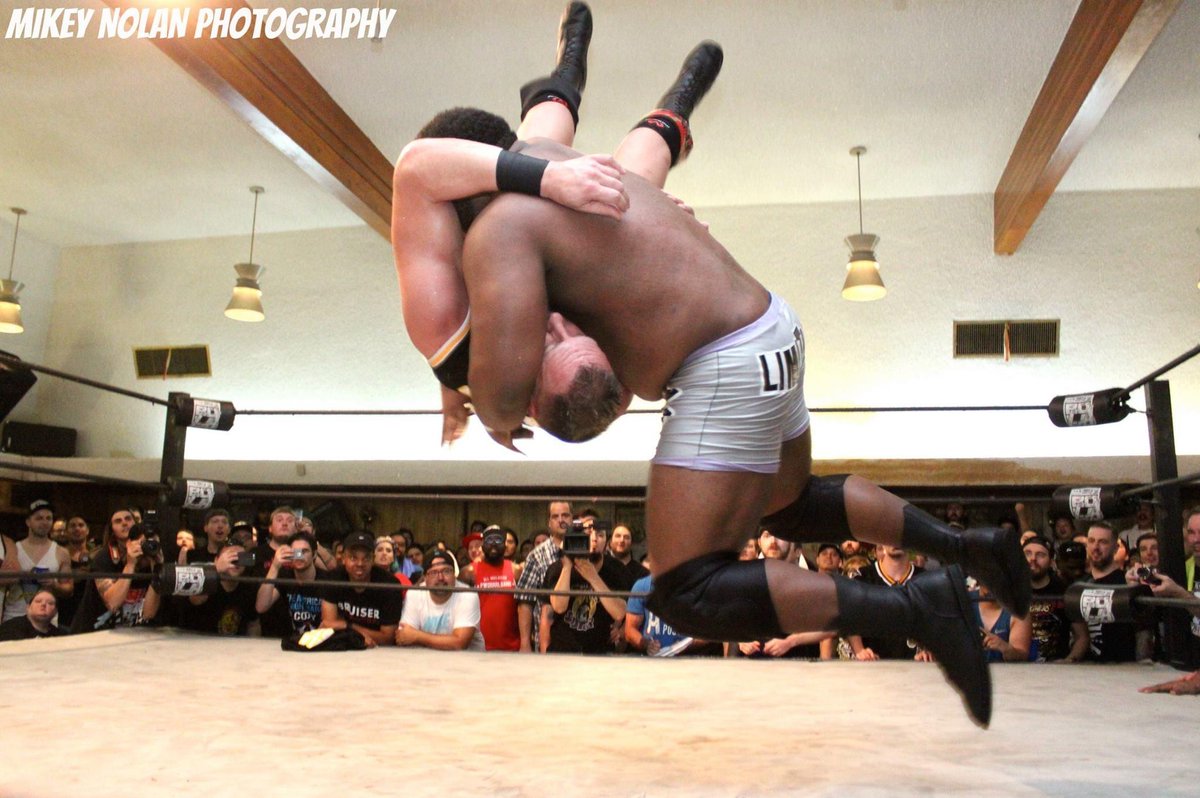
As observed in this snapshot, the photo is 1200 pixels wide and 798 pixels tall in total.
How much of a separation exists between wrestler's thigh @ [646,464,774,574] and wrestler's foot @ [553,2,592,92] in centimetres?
76

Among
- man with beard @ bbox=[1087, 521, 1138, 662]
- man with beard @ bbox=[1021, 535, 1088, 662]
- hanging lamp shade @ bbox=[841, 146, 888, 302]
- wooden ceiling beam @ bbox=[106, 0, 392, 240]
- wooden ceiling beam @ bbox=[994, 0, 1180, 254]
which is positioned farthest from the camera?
hanging lamp shade @ bbox=[841, 146, 888, 302]

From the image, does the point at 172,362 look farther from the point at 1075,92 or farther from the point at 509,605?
the point at 1075,92

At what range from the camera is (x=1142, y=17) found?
367cm

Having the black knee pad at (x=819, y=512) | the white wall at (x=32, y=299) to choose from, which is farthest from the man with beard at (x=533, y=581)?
the white wall at (x=32, y=299)

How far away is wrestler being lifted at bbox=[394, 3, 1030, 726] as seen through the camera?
1191 mm

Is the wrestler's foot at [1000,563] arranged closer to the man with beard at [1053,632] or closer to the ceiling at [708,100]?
the man with beard at [1053,632]

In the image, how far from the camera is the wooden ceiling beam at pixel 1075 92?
379 cm

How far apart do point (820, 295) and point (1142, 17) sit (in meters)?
2.92

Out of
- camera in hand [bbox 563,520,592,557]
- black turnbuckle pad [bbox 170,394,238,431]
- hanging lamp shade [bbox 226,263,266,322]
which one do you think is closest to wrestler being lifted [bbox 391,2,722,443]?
camera in hand [bbox 563,520,592,557]

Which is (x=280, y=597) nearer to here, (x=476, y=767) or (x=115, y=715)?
(x=115, y=715)

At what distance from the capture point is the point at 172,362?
727 cm

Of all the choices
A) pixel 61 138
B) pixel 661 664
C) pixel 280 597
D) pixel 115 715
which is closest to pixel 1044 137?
pixel 661 664

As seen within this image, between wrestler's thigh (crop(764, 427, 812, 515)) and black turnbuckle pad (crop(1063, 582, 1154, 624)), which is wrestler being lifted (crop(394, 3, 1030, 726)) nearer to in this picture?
wrestler's thigh (crop(764, 427, 812, 515))

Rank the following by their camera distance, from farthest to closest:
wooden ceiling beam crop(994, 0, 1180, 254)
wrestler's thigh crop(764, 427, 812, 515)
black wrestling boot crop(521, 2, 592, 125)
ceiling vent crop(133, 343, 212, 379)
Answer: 1. ceiling vent crop(133, 343, 212, 379)
2. wooden ceiling beam crop(994, 0, 1180, 254)
3. black wrestling boot crop(521, 2, 592, 125)
4. wrestler's thigh crop(764, 427, 812, 515)
